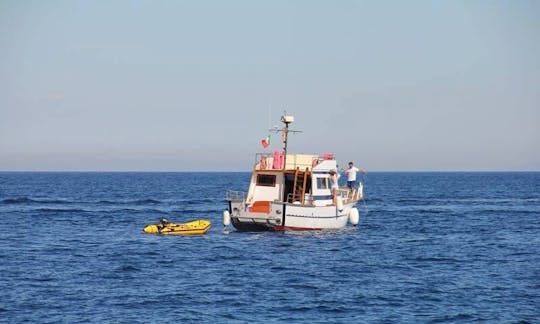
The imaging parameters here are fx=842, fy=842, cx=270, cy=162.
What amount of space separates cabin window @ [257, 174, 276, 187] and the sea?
10.5ft

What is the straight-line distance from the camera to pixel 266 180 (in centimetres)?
5328

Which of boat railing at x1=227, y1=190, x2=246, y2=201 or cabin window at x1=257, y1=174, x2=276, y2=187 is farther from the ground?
cabin window at x1=257, y1=174, x2=276, y2=187

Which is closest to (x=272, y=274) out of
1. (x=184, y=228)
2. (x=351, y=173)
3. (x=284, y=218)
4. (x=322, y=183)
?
(x=284, y=218)

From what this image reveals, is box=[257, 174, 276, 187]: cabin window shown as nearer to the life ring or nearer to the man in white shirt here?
the life ring

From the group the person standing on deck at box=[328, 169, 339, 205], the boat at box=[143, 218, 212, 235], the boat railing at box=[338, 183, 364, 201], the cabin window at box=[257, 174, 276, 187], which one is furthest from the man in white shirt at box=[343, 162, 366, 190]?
the boat at box=[143, 218, 212, 235]

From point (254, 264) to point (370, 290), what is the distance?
833 centimetres

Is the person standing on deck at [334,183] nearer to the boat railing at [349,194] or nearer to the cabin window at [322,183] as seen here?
the cabin window at [322,183]

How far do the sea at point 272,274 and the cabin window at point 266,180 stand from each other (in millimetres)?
3202

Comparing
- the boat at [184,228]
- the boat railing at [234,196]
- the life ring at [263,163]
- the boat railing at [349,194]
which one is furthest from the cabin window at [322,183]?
the boat at [184,228]

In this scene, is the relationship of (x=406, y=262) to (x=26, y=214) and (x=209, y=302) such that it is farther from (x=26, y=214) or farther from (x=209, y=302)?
(x=26, y=214)

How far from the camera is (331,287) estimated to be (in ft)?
115

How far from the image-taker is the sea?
29.7 m

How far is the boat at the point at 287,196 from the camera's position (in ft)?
168

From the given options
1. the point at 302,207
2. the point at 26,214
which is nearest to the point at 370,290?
the point at 302,207
